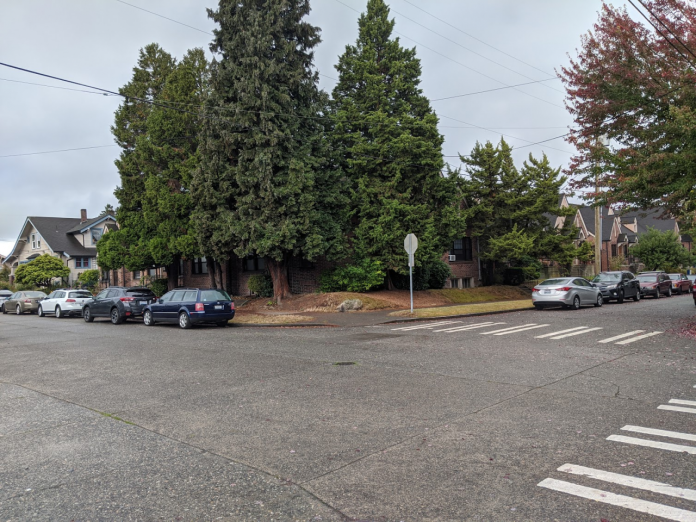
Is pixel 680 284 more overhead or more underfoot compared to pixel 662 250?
more underfoot

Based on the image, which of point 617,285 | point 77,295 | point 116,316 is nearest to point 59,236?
point 77,295

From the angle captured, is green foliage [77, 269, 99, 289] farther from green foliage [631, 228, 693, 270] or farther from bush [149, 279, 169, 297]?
green foliage [631, 228, 693, 270]

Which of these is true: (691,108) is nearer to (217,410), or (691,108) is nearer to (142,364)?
(217,410)

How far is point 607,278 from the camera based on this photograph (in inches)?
1088

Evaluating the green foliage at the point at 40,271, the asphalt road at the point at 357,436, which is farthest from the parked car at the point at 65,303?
the asphalt road at the point at 357,436

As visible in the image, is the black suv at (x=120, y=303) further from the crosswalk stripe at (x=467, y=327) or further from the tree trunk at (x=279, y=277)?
the crosswalk stripe at (x=467, y=327)

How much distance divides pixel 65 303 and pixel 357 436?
86.4 feet

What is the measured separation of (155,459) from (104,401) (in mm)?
2918

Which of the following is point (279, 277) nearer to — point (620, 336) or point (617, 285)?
point (620, 336)

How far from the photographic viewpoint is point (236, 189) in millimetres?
23344

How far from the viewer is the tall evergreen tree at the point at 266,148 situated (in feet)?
73.0

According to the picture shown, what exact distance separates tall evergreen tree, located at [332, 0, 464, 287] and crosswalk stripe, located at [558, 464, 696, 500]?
1967 cm

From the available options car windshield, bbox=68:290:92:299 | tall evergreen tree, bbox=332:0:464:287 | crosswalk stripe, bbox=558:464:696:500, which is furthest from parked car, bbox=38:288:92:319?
crosswalk stripe, bbox=558:464:696:500

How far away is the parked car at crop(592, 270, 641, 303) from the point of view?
1057 inches
